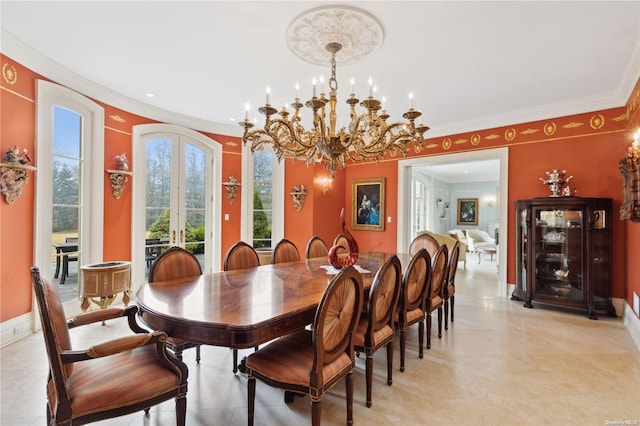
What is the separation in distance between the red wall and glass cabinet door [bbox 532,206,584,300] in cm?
38

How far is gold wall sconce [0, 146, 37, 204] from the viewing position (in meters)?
2.69

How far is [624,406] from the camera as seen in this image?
6.64ft

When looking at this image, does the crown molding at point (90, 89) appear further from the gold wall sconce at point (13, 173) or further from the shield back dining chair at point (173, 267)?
the shield back dining chair at point (173, 267)

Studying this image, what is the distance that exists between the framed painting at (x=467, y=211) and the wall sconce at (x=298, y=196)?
295 inches

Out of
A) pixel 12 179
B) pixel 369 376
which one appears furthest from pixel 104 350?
pixel 12 179

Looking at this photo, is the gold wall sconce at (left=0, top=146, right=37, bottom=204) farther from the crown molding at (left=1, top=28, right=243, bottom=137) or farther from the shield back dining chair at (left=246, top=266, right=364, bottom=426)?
the shield back dining chair at (left=246, top=266, right=364, bottom=426)

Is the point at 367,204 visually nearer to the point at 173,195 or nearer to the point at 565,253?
the point at 565,253

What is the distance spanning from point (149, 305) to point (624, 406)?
3099 mm

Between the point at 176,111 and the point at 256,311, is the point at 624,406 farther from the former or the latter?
the point at 176,111

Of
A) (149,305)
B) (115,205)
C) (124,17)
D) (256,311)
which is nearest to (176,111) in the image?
(115,205)

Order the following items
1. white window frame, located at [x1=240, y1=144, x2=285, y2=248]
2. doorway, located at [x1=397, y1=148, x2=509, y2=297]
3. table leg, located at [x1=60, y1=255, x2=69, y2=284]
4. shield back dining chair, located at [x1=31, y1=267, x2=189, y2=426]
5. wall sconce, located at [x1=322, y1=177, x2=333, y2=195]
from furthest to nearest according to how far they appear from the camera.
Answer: wall sconce, located at [x1=322, y1=177, x2=333, y2=195]
white window frame, located at [x1=240, y1=144, x2=285, y2=248]
doorway, located at [x1=397, y1=148, x2=509, y2=297]
table leg, located at [x1=60, y1=255, x2=69, y2=284]
shield back dining chair, located at [x1=31, y1=267, x2=189, y2=426]

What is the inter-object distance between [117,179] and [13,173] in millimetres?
1192

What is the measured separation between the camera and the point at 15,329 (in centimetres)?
286

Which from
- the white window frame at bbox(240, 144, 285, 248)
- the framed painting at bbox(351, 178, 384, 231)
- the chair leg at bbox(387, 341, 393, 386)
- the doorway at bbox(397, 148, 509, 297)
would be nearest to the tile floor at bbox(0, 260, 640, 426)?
the chair leg at bbox(387, 341, 393, 386)
